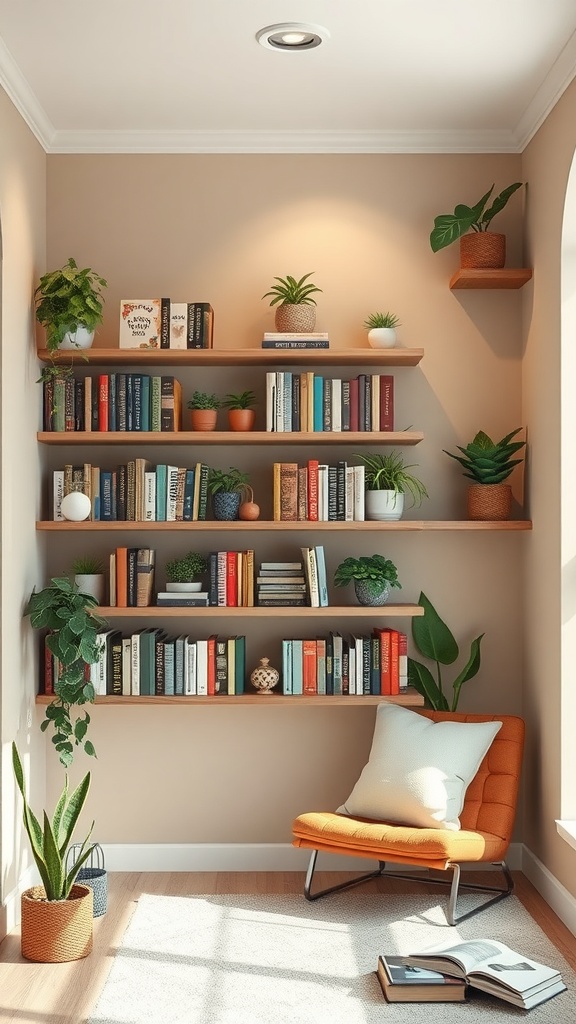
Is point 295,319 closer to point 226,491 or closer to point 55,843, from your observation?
point 226,491

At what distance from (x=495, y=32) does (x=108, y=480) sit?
2.03m

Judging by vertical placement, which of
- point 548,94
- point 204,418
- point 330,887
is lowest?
point 330,887

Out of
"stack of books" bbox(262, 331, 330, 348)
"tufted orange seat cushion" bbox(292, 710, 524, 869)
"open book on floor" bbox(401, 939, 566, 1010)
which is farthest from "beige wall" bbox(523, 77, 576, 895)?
"stack of books" bbox(262, 331, 330, 348)

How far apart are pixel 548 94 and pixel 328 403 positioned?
132 cm

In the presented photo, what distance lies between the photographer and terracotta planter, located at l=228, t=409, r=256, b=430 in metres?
3.97

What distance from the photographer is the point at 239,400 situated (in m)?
4.02

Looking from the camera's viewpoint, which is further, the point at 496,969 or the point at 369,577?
the point at 369,577

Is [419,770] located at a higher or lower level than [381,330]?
lower

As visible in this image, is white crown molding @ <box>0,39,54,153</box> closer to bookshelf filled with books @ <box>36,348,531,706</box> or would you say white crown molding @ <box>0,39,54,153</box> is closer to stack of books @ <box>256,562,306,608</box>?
bookshelf filled with books @ <box>36,348,531,706</box>

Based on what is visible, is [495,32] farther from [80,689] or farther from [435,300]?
[80,689]

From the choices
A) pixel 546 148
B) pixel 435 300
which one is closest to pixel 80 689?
pixel 435 300

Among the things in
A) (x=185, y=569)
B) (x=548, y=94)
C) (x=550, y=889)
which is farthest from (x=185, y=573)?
(x=548, y=94)

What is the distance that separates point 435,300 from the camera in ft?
13.6

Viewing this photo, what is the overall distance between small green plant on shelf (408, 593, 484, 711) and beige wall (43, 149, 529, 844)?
9 centimetres
